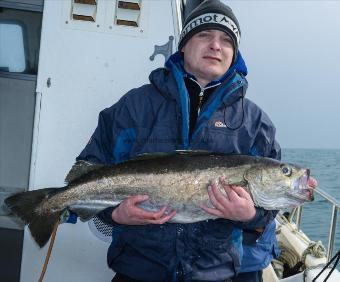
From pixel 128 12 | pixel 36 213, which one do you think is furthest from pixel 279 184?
pixel 128 12

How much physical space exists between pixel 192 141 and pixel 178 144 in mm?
93

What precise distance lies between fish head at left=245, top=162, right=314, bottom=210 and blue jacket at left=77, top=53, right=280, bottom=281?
0.45 feet

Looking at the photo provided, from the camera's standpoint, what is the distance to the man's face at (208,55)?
3080 millimetres

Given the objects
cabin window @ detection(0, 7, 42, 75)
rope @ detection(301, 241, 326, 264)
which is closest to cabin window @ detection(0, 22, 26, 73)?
cabin window @ detection(0, 7, 42, 75)

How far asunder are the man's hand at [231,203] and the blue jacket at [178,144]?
0.45 ft

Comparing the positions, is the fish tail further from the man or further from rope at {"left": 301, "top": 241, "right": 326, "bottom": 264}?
rope at {"left": 301, "top": 241, "right": 326, "bottom": 264}

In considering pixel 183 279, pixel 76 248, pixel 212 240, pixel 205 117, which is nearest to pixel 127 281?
pixel 183 279

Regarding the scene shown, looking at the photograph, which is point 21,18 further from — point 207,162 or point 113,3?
point 207,162

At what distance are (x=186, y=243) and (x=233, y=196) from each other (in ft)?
1.46

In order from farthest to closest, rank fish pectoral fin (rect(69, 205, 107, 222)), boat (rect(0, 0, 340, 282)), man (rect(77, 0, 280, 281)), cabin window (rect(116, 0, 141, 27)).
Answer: cabin window (rect(116, 0, 141, 27)), boat (rect(0, 0, 340, 282)), fish pectoral fin (rect(69, 205, 107, 222)), man (rect(77, 0, 280, 281))

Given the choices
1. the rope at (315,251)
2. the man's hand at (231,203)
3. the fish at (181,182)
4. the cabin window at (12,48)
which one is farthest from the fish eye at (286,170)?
the cabin window at (12,48)

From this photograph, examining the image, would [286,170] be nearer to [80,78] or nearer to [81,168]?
[81,168]

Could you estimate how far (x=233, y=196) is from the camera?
2.66 m

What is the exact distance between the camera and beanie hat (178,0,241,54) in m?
3.18
